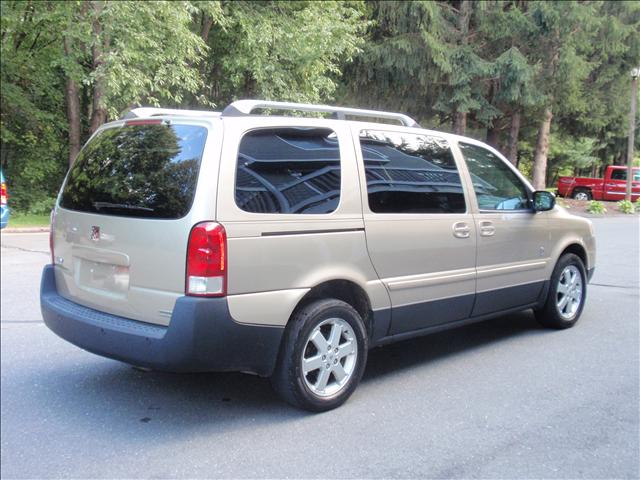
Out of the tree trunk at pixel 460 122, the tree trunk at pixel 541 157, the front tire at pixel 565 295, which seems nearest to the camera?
the front tire at pixel 565 295

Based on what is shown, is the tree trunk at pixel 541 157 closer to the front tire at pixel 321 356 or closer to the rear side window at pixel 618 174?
the rear side window at pixel 618 174

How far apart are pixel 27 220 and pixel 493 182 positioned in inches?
587

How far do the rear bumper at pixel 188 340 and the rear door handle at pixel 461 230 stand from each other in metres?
1.81

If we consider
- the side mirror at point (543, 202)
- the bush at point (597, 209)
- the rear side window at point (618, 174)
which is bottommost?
the bush at point (597, 209)

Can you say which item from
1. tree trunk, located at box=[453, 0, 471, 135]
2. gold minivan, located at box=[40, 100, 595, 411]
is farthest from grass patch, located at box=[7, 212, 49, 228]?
tree trunk, located at box=[453, 0, 471, 135]

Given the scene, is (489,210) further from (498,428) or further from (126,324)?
(126,324)

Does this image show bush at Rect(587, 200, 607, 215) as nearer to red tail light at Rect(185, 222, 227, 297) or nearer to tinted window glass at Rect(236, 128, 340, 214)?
tinted window glass at Rect(236, 128, 340, 214)

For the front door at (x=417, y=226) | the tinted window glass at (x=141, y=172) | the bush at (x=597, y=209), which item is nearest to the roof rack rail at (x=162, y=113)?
the tinted window glass at (x=141, y=172)

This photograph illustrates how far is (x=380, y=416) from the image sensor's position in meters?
3.94

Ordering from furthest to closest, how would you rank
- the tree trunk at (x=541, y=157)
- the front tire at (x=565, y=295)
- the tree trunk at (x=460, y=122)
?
the tree trunk at (x=541, y=157) < the tree trunk at (x=460, y=122) < the front tire at (x=565, y=295)

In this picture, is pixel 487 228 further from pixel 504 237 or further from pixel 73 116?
pixel 73 116

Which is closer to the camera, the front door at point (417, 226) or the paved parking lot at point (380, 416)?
the paved parking lot at point (380, 416)

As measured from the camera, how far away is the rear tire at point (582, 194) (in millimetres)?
30566

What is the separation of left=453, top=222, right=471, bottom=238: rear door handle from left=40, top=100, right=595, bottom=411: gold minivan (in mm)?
15
